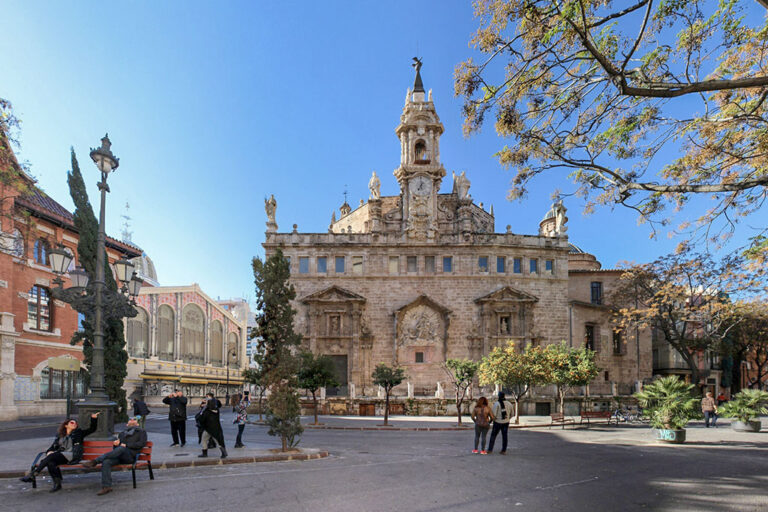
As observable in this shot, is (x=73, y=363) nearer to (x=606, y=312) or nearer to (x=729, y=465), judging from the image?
(x=729, y=465)

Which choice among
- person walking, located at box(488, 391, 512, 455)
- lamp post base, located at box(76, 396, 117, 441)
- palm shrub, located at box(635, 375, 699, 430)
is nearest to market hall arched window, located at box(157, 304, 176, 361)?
lamp post base, located at box(76, 396, 117, 441)

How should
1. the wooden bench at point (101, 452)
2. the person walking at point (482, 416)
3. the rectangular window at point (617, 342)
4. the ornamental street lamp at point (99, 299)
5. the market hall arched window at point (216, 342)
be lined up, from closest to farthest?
1. the wooden bench at point (101, 452)
2. the ornamental street lamp at point (99, 299)
3. the person walking at point (482, 416)
4. the rectangular window at point (617, 342)
5. the market hall arched window at point (216, 342)

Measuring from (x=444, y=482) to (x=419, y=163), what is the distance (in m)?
35.1

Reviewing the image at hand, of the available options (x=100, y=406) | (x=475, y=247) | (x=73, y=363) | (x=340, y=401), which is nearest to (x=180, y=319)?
(x=340, y=401)

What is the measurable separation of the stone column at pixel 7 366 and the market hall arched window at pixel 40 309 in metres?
2.61

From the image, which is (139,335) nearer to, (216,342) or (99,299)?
(216,342)

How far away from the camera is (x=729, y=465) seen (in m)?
11.9

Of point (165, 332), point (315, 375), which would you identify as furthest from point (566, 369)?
point (165, 332)

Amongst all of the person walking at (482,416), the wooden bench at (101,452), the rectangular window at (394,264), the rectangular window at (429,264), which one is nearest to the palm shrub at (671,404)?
the person walking at (482,416)

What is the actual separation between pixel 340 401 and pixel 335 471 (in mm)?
20781

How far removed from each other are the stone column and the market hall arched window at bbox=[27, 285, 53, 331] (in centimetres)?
261

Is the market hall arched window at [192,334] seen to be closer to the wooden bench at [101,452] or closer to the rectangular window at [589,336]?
the rectangular window at [589,336]

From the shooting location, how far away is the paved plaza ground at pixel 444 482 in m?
7.89

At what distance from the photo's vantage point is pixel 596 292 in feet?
139
